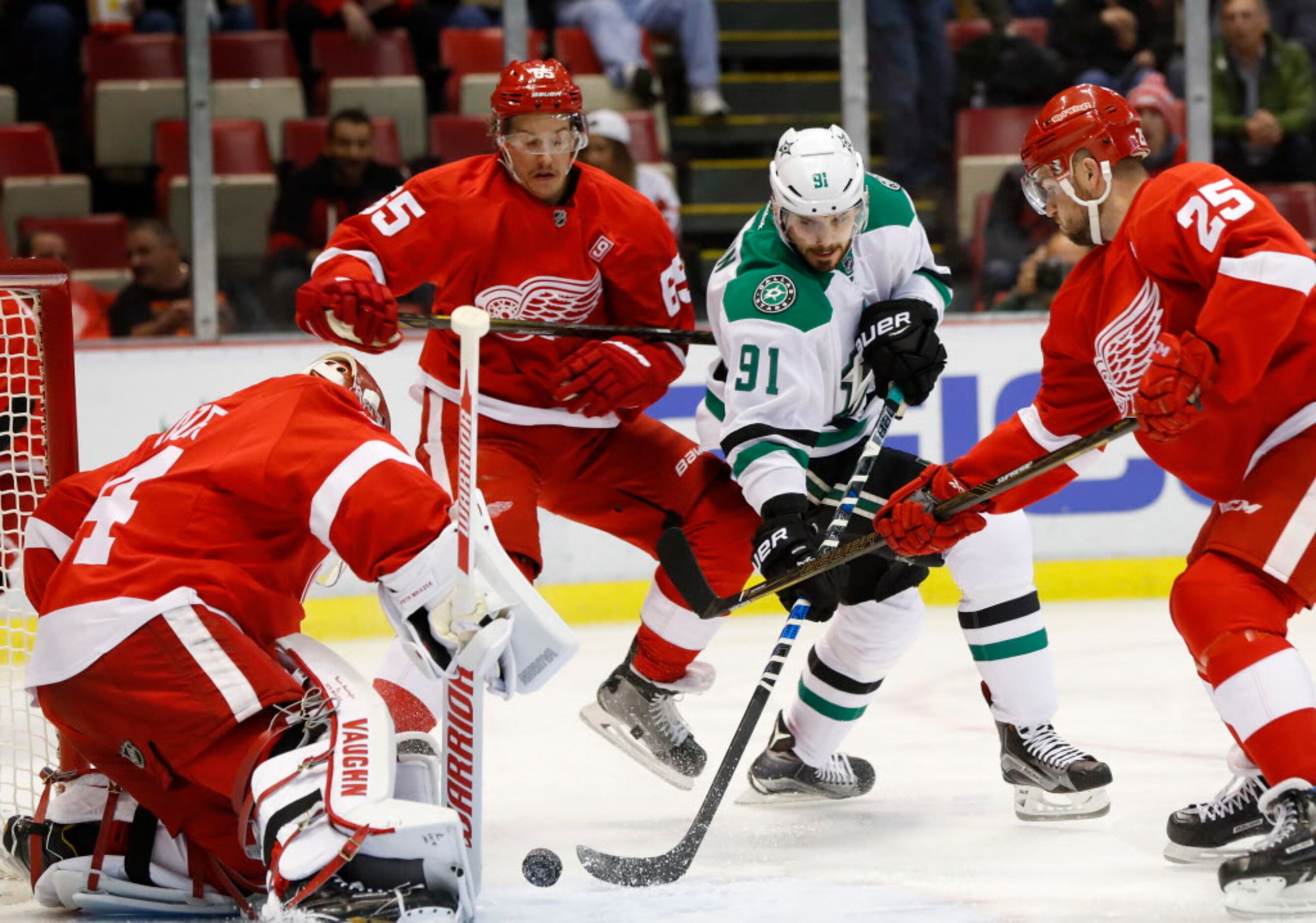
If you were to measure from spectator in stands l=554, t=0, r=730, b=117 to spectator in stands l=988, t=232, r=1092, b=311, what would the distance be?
111 centimetres

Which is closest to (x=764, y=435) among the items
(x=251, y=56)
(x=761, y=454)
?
(x=761, y=454)

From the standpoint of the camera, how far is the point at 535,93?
3336 mm

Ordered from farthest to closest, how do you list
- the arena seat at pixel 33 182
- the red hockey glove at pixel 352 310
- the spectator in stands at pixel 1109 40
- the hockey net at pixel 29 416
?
the spectator in stands at pixel 1109 40, the arena seat at pixel 33 182, the red hockey glove at pixel 352 310, the hockey net at pixel 29 416

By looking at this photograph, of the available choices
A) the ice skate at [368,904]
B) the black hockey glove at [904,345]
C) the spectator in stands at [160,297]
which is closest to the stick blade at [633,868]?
the ice skate at [368,904]

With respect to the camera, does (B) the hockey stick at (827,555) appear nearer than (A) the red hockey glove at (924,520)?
Yes

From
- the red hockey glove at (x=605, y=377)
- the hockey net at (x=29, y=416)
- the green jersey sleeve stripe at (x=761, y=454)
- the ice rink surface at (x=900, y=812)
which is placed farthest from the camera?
the red hockey glove at (x=605, y=377)

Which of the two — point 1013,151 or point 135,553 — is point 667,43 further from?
point 135,553

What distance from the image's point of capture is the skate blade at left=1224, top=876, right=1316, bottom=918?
2.40 meters

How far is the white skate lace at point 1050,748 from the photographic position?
3.02m

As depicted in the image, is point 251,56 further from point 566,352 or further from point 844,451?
point 844,451

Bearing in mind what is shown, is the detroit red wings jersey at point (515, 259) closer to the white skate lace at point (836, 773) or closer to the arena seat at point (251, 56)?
the white skate lace at point (836, 773)

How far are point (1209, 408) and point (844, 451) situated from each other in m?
0.78

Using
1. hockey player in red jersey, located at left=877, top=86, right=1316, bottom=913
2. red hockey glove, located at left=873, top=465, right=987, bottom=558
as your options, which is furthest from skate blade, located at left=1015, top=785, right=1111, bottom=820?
red hockey glove, located at left=873, top=465, right=987, bottom=558

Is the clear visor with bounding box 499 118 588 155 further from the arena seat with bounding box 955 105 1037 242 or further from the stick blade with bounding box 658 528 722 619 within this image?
the arena seat with bounding box 955 105 1037 242
